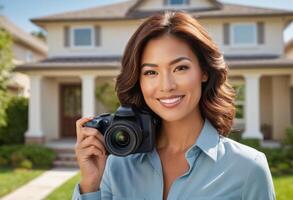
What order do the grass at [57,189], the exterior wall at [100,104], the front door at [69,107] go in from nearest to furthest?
the grass at [57,189], the exterior wall at [100,104], the front door at [69,107]

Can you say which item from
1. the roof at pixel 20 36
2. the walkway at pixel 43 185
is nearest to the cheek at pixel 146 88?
the walkway at pixel 43 185

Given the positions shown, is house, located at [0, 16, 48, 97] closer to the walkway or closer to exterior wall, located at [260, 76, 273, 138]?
the walkway

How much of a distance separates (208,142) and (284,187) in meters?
7.43

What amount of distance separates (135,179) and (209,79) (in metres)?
0.55

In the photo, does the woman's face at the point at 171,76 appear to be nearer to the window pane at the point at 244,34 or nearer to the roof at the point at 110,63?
the roof at the point at 110,63

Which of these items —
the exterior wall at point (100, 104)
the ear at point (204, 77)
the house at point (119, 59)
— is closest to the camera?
the ear at point (204, 77)

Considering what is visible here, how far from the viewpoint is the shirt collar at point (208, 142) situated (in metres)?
1.58

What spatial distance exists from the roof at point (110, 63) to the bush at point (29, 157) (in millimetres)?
3118

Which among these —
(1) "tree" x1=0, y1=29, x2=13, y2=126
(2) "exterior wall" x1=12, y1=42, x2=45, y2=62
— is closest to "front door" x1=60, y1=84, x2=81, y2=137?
(1) "tree" x1=0, y1=29, x2=13, y2=126

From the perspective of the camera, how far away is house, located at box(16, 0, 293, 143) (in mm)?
13664

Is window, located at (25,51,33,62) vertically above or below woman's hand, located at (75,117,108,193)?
above

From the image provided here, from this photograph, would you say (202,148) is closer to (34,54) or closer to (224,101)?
(224,101)

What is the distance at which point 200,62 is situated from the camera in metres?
1.67

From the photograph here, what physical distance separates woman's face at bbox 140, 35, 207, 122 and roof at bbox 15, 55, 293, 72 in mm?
11632
